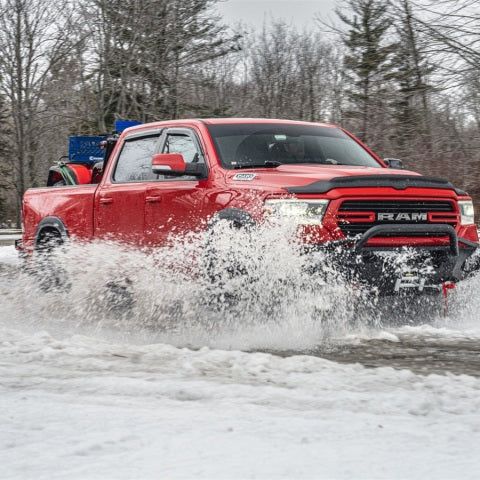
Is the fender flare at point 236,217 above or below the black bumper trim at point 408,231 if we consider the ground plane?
above

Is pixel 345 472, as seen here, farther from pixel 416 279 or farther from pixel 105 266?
pixel 105 266

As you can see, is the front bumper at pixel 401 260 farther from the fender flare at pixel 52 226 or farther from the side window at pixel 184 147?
the fender flare at pixel 52 226

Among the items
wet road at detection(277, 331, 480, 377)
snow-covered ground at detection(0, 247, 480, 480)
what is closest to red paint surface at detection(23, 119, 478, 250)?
wet road at detection(277, 331, 480, 377)

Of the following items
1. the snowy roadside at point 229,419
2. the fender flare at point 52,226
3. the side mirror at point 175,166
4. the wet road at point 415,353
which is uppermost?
the side mirror at point 175,166

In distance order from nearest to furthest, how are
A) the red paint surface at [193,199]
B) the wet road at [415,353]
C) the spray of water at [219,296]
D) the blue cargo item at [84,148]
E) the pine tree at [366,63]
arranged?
the wet road at [415,353] < the spray of water at [219,296] < the red paint surface at [193,199] < the blue cargo item at [84,148] < the pine tree at [366,63]

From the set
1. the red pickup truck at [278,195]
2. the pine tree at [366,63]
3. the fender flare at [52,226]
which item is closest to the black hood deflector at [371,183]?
the red pickup truck at [278,195]

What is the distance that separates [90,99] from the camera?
96.6 ft

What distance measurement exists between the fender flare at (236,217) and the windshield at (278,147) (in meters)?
0.57

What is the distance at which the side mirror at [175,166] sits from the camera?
6.46 m

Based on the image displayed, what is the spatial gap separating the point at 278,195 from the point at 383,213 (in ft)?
2.66

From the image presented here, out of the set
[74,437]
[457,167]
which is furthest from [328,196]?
[457,167]

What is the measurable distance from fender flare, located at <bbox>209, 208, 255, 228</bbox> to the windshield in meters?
0.57

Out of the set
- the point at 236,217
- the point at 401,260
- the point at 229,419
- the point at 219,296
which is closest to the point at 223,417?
the point at 229,419

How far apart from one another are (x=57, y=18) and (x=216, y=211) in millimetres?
25334
